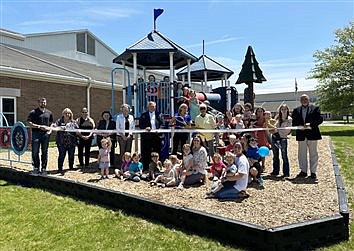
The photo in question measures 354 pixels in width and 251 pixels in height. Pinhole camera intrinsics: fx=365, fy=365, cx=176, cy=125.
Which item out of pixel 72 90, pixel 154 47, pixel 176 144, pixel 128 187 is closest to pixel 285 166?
pixel 176 144

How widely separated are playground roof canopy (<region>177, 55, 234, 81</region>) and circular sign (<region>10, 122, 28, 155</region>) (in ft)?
31.0

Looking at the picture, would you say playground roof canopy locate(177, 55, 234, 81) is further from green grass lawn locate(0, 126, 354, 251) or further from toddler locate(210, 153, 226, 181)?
green grass lawn locate(0, 126, 354, 251)

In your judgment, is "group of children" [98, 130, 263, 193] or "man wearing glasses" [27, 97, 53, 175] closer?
"group of children" [98, 130, 263, 193]

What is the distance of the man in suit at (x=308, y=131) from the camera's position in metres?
7.50

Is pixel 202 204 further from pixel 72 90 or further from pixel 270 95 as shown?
pixel 270 95

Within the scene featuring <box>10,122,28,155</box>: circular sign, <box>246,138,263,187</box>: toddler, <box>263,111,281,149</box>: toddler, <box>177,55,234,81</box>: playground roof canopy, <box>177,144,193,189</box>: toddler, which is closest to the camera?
<box>246,138,263,187</box>: toddler

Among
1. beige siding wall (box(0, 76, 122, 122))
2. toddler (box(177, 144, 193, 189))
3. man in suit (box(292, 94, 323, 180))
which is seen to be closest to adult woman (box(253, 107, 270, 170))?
man in suit (box(292, 94, 323, 180))

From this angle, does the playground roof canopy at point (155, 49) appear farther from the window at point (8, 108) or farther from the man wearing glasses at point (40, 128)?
the window at point (8, 108)

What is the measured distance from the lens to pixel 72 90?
1998 cm

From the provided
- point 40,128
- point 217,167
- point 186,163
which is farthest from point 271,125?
point 40,128

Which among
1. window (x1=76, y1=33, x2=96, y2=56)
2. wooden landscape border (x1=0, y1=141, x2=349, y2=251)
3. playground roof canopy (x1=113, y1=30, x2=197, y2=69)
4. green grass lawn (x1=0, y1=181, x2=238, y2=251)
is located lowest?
green grass lawn (x1=0, y1=181, x2=238, y2=251)

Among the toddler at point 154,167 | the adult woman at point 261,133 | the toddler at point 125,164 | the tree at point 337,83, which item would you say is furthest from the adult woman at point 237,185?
the tree at point 337,83

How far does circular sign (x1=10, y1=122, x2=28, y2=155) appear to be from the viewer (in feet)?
30.9

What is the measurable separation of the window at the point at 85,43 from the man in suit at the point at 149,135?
24.4 m
